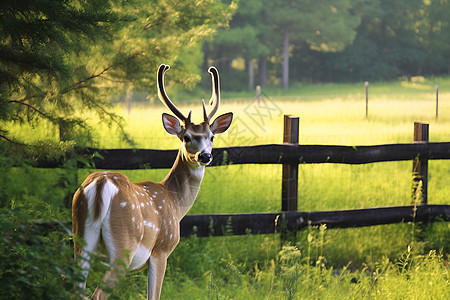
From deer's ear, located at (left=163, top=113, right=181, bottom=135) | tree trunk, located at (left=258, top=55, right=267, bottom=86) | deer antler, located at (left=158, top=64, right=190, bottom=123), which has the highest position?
tree trunk, located at (left=258, top=55, right=267, bottom=86)

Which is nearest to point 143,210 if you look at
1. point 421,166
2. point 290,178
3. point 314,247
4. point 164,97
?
point 164,97

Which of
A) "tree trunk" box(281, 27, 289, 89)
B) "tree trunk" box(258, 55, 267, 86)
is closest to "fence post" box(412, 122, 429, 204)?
"tree trunk" box(281, 27, 289, 89)

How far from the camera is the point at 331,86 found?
43562mm

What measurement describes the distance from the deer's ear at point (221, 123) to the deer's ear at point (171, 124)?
0.78ft

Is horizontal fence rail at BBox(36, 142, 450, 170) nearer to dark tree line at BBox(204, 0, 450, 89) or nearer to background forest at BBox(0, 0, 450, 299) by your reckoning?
background forest at BBox(0, 0, 450, 299)

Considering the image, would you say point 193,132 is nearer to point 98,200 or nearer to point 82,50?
point 98,200

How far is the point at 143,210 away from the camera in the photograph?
12.5ft

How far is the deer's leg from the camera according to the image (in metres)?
3.83

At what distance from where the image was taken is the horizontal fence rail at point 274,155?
20.2ft

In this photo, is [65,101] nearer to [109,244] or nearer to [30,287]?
[109,244]

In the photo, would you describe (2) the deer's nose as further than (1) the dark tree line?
No

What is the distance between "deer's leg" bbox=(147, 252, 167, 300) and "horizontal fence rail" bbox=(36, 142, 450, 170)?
194cm

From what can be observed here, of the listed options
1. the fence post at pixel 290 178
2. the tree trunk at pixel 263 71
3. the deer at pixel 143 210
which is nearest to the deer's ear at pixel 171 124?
the deer at pixel 143 210

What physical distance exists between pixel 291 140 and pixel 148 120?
12.6 m
